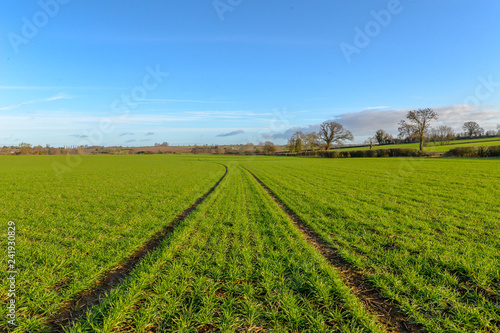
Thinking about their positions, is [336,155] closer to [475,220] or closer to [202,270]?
[475,220]

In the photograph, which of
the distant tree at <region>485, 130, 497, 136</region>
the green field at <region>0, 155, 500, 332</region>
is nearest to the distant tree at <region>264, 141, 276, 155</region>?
the distant tree at <region>485, 130, 497, 136</region>

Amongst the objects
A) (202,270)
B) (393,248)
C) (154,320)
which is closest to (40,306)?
(154,320)

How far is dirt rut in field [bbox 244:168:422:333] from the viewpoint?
12.6 ft

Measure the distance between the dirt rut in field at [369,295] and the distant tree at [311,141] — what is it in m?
96.7

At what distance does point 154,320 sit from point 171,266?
198 cm

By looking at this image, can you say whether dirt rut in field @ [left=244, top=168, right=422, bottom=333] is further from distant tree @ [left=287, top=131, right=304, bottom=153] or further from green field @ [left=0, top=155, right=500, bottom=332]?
distant tree @ [left=287, top=131, right=304, bottom=153]

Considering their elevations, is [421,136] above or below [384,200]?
above

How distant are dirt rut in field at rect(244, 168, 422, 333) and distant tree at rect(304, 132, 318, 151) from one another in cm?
9668

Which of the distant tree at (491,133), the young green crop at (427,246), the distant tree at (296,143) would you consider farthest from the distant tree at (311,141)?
the young green crop at (427,246)

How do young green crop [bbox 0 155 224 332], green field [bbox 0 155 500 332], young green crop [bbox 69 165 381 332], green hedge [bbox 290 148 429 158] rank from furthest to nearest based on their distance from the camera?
green hedge [bbox 290 148 429 158], young green crop [bbox 0 155 224 332], green field [bbox 0 155 500 332], young green crop [bbox 69 165 381 332]

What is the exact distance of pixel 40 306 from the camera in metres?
4.25

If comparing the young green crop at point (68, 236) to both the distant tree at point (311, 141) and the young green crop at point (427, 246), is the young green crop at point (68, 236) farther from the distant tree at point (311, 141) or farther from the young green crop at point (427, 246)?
the distant tree at point (311, 141)

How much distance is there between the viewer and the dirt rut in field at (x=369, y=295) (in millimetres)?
3852

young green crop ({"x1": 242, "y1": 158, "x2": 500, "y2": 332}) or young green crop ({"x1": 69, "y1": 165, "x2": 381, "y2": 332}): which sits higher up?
young green crop ({"x1": 69, "y1": 165, "x2": 381, "y2": 332})
